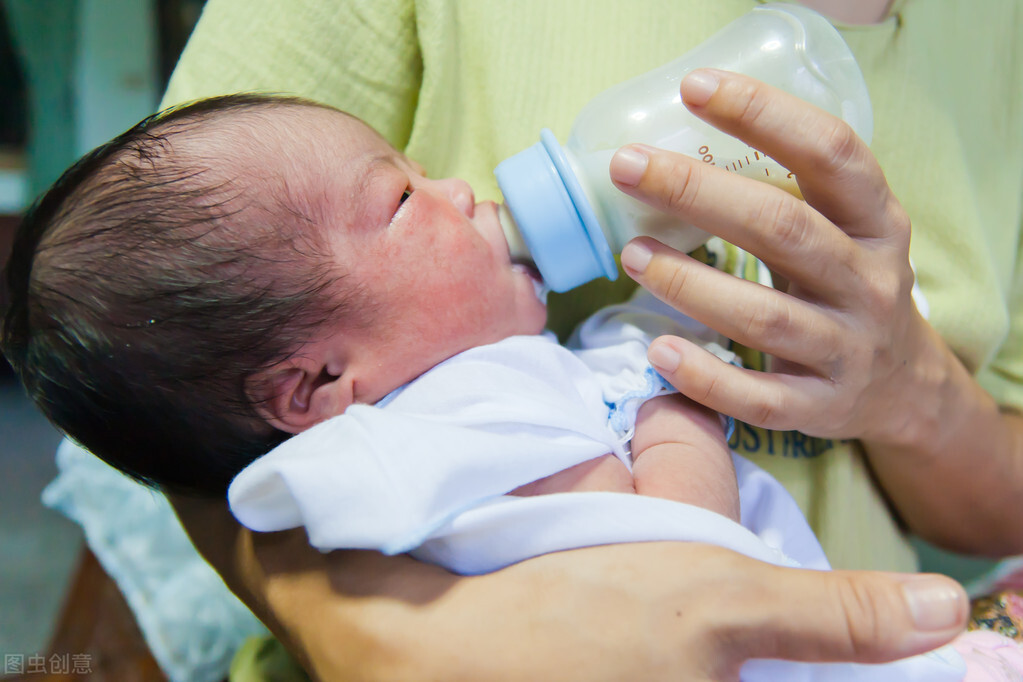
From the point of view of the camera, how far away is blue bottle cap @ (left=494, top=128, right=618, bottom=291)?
2.25ft

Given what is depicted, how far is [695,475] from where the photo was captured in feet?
2.12

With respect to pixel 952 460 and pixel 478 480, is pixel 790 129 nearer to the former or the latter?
pixel 478 480

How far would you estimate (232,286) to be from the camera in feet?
2.08

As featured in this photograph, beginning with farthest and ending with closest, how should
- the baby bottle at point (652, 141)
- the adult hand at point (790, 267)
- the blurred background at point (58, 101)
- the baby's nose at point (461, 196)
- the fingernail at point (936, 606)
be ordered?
the blurred background at point (58, 101), the baby's nose at point (461, 196), the baby bottle at point (652, 141), the adult hand at point (790, 267), the fingernail at point (936, 606)

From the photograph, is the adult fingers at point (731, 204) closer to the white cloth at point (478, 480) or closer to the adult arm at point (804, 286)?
the adult arm at point (804, 286)

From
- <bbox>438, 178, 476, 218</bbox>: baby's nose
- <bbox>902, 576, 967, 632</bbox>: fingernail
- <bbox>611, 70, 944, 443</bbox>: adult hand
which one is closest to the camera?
<bbox>902, 576, 967, 632</bbox>: fingernail

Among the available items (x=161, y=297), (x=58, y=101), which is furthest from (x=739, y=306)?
(x=58, y=101)

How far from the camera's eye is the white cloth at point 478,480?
527 mm

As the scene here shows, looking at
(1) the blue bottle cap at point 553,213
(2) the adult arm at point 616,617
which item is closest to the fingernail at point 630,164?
(1) the blue bottle cap at point 553,213

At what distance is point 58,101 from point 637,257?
2.60 metres

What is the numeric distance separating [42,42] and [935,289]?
2.91m

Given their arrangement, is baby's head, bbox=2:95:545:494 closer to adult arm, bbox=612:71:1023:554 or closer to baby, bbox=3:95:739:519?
baby, bbox=3:95:739:519

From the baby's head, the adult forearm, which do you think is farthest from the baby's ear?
the adult forearm

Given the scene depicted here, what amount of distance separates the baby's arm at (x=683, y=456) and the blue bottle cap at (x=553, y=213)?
0.17m
